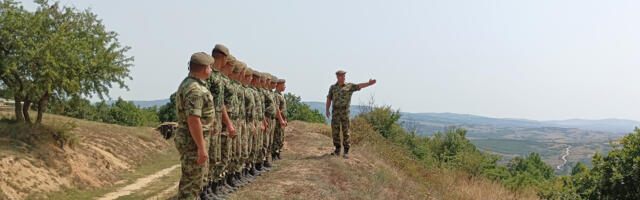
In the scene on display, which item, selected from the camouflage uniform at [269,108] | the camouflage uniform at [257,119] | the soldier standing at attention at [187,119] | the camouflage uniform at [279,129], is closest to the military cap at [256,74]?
the camouflage uniform at [257,119]

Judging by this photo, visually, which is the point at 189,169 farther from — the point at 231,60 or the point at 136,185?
the point at 136,185

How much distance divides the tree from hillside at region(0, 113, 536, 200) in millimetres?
2021

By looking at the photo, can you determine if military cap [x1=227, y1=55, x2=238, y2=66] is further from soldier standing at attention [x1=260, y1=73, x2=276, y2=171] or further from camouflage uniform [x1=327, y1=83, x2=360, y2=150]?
camouflage uniform [x1=327, y1=83, x2=360, y2=150]

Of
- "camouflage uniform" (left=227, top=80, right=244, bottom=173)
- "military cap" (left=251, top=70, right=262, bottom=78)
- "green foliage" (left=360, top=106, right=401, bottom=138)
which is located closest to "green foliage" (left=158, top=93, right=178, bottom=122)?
"green foliage" (left=360, top=106, right=401, bottom=138)

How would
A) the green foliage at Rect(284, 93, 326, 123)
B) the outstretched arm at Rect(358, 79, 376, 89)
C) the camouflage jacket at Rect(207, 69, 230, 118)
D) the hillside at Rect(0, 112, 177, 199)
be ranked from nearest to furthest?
the camouflage jacket at Rect(207, 69, 230, 118) < the outstretched arm at Rect(358, 79, 376, 89) < the hillside at Rect(0, 112, 177, 199) < the green foliage at Rect(284, 93, 326, 123)

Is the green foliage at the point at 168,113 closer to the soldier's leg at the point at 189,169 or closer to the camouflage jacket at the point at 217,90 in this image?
the camouflage jacket at the point at 217,90

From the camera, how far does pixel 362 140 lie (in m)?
17.6

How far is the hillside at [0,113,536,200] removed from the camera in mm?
9555

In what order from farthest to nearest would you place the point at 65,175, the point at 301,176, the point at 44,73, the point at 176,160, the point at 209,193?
the point at 176,160
the point at 44,73
the point at 65,175
the point at 301,176
the point at 209,193

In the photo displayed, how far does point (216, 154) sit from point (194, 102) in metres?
2.30

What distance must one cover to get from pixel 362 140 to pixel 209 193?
10603 millimetres

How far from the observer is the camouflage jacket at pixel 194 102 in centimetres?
Answer: 526

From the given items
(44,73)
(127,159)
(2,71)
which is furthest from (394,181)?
(2,71)

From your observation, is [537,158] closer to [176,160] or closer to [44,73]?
[176,160]
